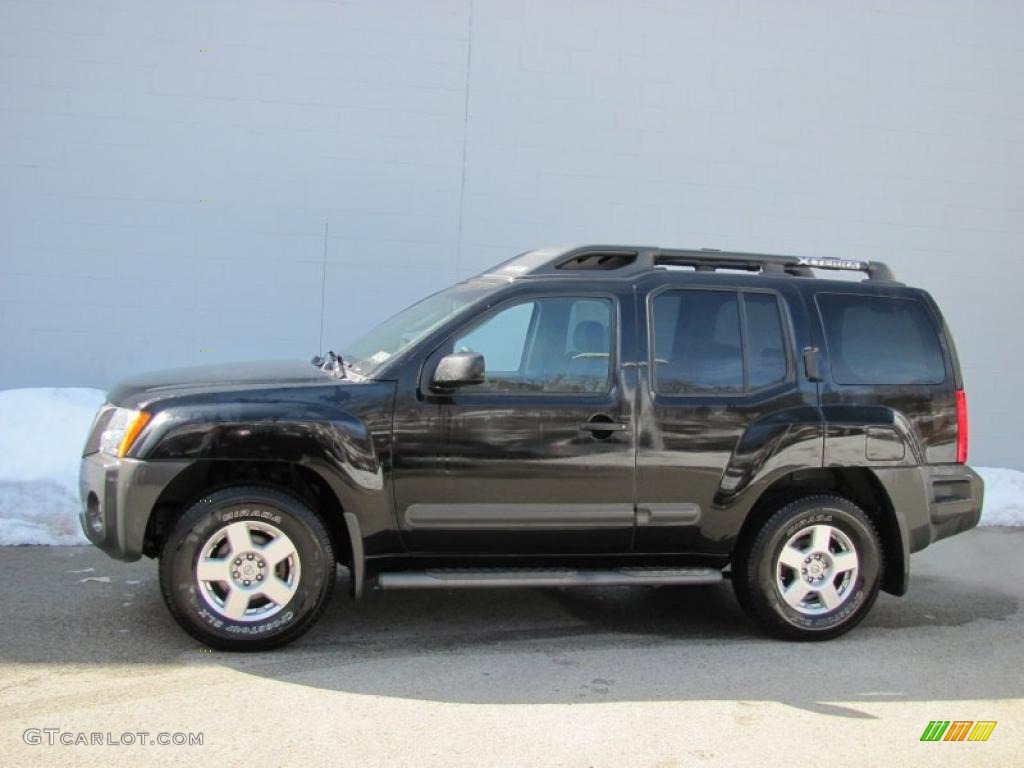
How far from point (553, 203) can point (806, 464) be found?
→ 5.16 m

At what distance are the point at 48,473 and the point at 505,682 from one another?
478 cm

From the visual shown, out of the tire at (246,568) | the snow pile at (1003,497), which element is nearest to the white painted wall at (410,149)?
the snow pile at (1003,497)

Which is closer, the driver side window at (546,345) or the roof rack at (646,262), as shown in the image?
the driver side window at (546,345)

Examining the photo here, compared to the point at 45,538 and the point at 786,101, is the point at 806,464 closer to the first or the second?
the point at 45,538

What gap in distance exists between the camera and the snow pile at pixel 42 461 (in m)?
7.17

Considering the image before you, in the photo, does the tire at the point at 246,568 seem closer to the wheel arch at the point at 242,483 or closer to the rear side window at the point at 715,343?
the wheel arch at the point at 242,483

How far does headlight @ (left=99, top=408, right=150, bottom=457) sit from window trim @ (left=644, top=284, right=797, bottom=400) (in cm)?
247

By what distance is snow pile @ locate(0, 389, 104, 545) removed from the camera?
23.5ft

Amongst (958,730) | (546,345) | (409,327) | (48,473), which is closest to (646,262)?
(546,345)

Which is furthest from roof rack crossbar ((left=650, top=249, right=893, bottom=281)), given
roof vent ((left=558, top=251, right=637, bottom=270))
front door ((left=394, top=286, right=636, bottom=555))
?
front door ((left=394, top=286, right=636, bottom=555))

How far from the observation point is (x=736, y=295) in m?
5.57

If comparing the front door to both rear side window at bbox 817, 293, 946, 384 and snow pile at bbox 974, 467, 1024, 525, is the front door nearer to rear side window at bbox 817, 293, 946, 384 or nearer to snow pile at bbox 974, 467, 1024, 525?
rear side window at bbox 817, 293, 946, 384

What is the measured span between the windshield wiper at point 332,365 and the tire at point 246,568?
2.31 ft

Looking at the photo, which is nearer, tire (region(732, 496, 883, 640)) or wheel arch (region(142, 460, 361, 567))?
wheel arch (region(142, 460, 361, 567))
